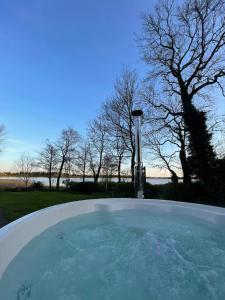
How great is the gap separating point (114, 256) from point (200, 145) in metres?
8.79

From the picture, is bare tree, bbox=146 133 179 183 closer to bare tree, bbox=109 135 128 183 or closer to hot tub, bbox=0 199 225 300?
bare tree, bbox=109 135 128 183

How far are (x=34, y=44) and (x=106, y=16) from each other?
102 inches

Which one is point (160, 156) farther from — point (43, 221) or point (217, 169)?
point (43, 221)

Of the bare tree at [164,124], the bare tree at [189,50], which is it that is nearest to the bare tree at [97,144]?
the bare tree at [164,124]

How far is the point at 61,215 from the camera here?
428 cm

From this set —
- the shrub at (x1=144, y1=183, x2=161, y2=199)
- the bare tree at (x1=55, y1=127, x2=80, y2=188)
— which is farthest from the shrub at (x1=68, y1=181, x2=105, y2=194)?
the bare tree at (x1=55, y1=127, x2=80, y2=188)

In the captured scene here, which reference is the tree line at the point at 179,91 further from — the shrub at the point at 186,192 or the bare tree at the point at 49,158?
the bare tree at the point at 49,158

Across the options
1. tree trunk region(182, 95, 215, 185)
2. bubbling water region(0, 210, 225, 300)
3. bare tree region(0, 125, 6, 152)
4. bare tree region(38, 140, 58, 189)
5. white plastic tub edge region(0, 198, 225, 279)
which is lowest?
bubbling water region(0, 210, 225, 300)

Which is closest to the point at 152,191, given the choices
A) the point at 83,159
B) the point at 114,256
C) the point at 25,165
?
the point at 114,256

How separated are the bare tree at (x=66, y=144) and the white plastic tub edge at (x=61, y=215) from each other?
19086 mm

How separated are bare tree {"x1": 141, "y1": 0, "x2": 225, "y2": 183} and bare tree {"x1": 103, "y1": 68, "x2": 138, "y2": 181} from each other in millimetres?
2938

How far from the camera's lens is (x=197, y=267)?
2.51 metres

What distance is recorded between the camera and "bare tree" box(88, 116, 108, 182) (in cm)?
1948

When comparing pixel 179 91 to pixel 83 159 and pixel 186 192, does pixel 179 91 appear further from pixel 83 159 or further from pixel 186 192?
pixel 83 159
